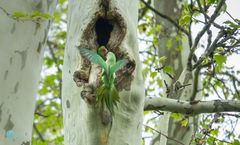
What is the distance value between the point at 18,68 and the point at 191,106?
1.27m

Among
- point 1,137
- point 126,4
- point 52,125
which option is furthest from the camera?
point 52,125

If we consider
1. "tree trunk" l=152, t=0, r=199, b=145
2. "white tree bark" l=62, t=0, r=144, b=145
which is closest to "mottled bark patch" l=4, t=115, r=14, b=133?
"white tree bark" l=62, t=0, r=144, b=145

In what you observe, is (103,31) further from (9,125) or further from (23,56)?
(9,125)

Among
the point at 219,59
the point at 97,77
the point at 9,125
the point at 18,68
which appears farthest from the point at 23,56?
the point at 219,59

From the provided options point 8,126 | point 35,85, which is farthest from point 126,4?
point 8,126

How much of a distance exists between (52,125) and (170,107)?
5.31 meters

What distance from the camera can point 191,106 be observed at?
10.4 feet

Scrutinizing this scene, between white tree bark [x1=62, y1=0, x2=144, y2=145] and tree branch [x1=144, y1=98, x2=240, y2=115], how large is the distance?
29.1 inches

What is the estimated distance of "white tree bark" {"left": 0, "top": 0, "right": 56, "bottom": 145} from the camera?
7.79 feet

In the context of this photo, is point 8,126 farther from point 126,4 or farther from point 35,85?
point 126,4

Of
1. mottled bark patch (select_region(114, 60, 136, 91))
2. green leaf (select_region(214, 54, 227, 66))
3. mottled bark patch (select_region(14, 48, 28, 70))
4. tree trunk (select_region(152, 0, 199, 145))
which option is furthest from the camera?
tree trunk (select_region(152, 0, 199, 145))

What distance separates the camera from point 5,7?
2619mm

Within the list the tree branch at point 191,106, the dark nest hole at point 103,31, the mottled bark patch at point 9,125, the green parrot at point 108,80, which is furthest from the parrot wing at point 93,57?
the tree branch at point 191,106

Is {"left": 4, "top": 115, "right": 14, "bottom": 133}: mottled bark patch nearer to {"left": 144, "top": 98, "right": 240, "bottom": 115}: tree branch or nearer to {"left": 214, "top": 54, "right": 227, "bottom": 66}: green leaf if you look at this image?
{"left": 144, "top": 98, "right": 240, "bottom": 115}: tree branch
